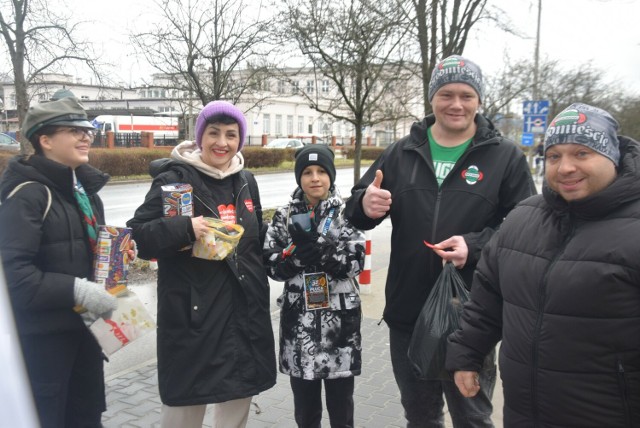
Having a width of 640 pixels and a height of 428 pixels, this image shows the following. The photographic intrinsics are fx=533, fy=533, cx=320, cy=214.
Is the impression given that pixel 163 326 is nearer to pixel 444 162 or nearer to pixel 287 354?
pixel 287 354

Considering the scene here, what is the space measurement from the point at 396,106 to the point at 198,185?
9953 millimetres

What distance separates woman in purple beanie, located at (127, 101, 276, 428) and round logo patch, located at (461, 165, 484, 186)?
1126 mm

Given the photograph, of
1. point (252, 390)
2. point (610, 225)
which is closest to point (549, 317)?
point (610, 225)

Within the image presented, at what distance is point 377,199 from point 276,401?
215cm

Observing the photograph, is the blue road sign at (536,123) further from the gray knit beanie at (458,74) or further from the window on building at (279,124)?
the window on building at (279,124)

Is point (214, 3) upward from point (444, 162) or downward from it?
upward

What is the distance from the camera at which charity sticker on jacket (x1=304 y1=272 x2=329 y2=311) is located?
117 inches

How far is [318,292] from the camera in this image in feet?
9.82

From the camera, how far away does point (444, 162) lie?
8.70ft

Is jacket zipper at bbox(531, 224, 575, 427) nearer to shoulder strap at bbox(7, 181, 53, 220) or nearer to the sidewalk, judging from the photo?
the sidewalk

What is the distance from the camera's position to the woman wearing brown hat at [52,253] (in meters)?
2.45

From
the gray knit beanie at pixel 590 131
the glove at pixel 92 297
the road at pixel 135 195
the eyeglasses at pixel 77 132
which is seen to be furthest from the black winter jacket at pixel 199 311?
the road at pixel 135 195

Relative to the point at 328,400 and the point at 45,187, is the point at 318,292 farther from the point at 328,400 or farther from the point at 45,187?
the point at 45,187

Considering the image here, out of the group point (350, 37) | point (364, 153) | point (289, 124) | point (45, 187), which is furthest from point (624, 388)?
point (289, 124)
